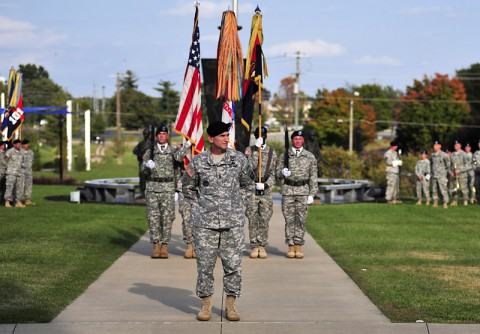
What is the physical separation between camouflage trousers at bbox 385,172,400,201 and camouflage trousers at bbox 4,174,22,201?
1135 centimetres

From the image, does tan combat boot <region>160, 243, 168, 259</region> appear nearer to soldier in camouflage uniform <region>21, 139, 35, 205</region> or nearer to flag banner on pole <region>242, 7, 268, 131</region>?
flag banner on pole <region>242, 7, 268, 131</region>

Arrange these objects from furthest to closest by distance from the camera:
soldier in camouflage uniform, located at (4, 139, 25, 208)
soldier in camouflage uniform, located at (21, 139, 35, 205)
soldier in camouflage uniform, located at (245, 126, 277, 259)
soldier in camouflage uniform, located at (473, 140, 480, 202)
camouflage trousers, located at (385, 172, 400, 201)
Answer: soldier in camouflage uniform, located at (473, 140, 480, 202) → camouflage trousers, located at (385, 172, 400, 201) → soldier in camouflage uniform, located at (21, 139, 35, 205) → soldier in camouflage uniform, located at (4, 139, 25, 208) → soldier in camouflage uniform, located at (245, 126, 277, 259)

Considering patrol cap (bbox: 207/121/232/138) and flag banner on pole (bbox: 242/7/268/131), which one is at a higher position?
flag banner on pole (bbox: 242/7/268/131)

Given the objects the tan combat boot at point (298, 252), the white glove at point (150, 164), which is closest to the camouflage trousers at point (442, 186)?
the tan combat boot at point (298, 252)

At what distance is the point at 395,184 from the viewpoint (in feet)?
100

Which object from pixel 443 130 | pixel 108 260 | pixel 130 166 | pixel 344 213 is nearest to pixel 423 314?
pixel 108 260

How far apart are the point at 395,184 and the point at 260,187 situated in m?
17.6

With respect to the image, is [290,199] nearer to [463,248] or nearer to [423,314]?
[463,248]

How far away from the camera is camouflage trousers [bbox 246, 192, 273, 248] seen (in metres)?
16.2

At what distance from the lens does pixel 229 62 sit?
52.4 ft

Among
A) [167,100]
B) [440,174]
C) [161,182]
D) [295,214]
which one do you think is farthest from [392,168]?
[167,100]

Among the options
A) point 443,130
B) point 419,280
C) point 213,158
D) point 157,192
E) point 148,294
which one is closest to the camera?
point 213,158

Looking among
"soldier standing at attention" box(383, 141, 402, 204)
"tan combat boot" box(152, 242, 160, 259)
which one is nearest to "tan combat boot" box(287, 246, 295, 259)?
"tan combat boot" box(152, 242, 160, 259)

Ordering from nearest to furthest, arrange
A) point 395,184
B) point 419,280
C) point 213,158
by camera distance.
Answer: point 213,158 → point 419,280 → point 395,184
